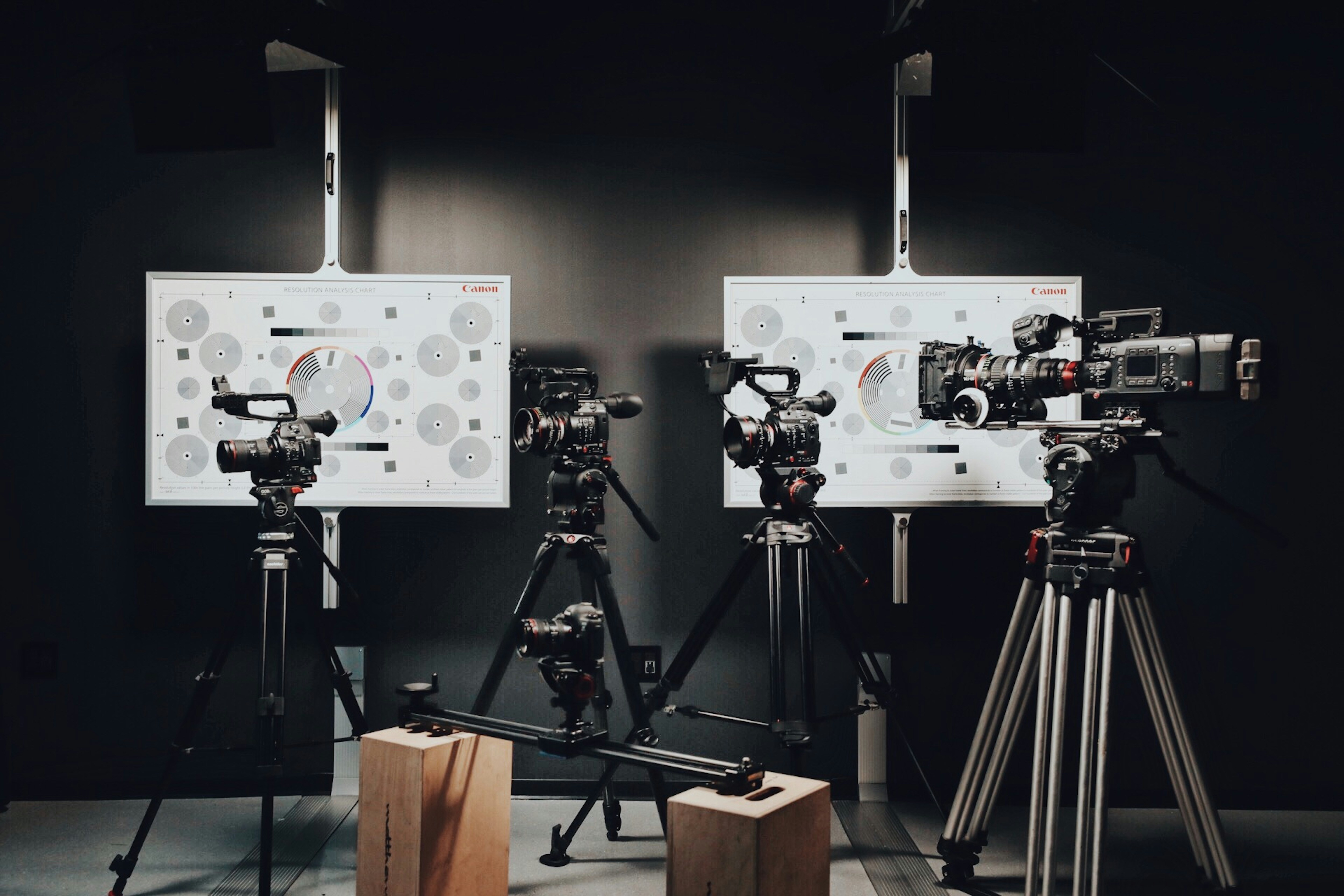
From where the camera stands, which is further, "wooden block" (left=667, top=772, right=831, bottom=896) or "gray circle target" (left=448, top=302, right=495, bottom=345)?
"gray circle target" (left=448, top=302, right=495, bottom=345)

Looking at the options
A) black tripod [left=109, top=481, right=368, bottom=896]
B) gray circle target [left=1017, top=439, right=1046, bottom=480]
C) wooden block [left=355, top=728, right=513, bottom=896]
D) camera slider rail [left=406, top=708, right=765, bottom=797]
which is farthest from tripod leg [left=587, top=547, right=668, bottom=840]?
gray circle target [left=1017, top=439, right=1046, bottom=480]

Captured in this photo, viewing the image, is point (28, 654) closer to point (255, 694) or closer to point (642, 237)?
point (255, 694)

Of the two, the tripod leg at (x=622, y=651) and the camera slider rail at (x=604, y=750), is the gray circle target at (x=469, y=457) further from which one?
the camera slider rail at (x=604, y=750)

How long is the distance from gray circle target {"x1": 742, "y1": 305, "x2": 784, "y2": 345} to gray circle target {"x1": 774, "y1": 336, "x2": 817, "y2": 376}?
39mm

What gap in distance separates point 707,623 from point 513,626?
23.9 inches

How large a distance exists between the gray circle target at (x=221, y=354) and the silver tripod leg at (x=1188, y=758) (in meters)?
3.09

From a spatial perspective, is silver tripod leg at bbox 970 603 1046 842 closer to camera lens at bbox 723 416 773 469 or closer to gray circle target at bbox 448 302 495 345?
camera lens at bbox 723 416 773 469

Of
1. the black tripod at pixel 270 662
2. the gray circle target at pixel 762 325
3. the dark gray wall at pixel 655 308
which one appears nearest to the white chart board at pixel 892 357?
the gray circle target at pixel 762 325

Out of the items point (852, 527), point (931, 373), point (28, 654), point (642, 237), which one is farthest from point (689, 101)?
point (28, 654)

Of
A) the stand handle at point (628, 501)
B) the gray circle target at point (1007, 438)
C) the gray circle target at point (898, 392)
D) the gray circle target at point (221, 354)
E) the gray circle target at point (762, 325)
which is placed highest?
the gray circle target at point (762, 325)

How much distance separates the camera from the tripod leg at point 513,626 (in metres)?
2.79

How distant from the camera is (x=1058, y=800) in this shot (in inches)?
89.4

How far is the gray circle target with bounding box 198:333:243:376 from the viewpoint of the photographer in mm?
3377

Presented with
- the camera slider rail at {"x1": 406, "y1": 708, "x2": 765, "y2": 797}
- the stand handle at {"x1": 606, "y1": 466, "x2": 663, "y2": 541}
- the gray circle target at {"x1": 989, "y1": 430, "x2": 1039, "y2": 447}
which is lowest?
the camera slider rail at {"x1": 406, "y1": 708, "x2": 765, "y2": 797}
